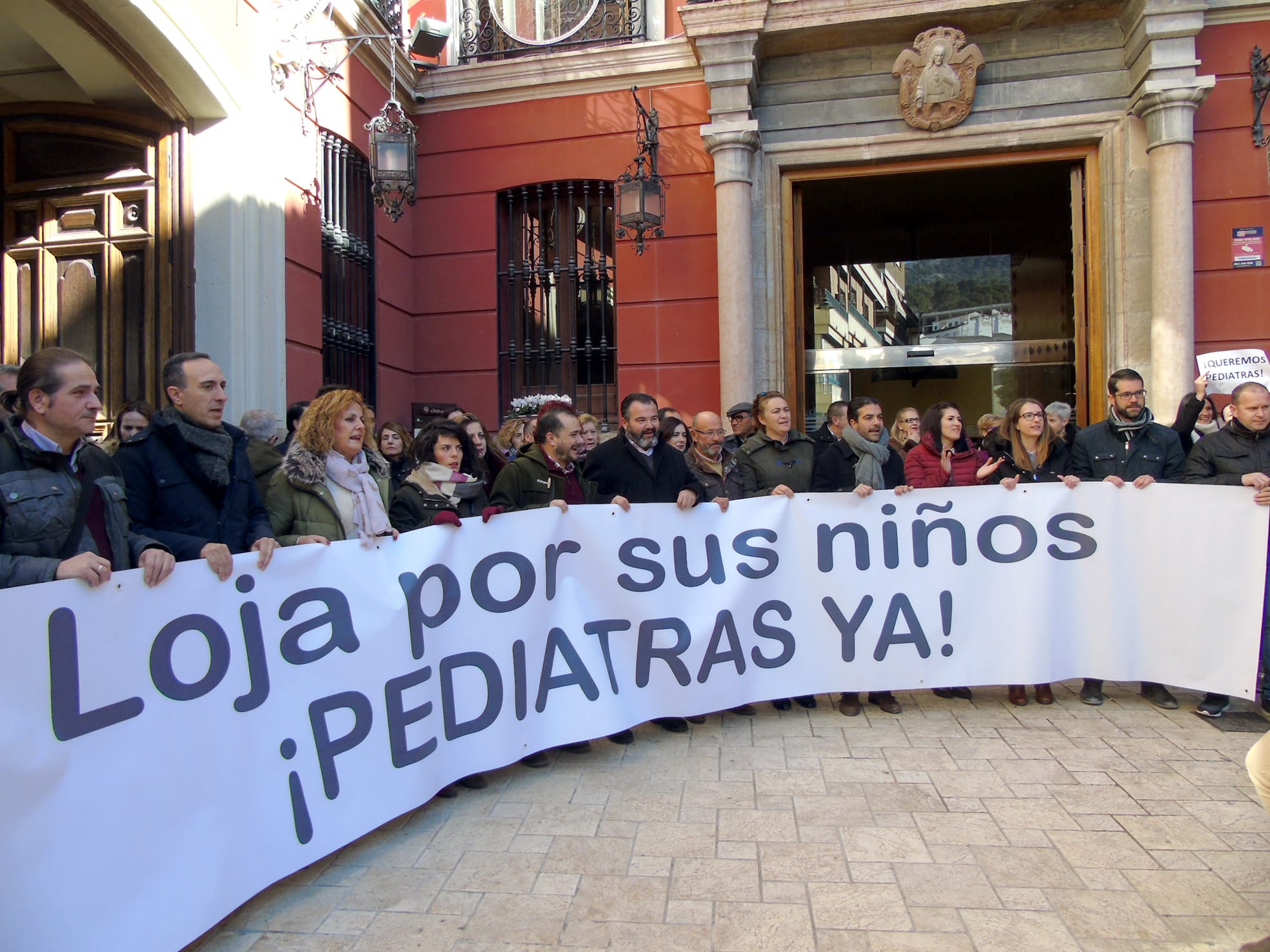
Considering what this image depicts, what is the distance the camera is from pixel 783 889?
2871 millimetres

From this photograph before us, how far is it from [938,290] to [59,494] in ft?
35.5

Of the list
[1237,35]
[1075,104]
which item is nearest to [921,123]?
[1075,104]

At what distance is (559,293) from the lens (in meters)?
9.20

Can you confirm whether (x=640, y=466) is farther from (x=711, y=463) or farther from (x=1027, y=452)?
(x=1027, y=452)

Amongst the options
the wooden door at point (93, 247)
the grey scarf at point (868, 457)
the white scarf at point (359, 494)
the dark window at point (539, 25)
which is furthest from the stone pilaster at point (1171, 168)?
the wooden door at point (93, 247)

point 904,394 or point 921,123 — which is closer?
point 921,123

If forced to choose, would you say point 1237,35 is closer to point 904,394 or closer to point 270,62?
point 904,394

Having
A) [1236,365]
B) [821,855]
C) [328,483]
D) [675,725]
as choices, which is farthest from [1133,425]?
[328,483]

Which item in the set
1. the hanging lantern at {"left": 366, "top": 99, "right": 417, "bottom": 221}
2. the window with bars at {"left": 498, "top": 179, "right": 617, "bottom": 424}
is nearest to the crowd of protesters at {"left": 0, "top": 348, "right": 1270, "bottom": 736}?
the hanging lantern at {"left": 366, "top": 99, "right": 417, "bottom": 221}

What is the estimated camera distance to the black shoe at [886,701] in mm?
4672

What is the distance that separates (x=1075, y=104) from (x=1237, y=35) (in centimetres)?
132

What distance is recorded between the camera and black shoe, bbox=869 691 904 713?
4.67m

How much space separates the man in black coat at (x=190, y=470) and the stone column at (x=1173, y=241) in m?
6.97

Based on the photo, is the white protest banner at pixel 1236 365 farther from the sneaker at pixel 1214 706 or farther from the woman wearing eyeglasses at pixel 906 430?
the sneaker at pixel 1214 706
